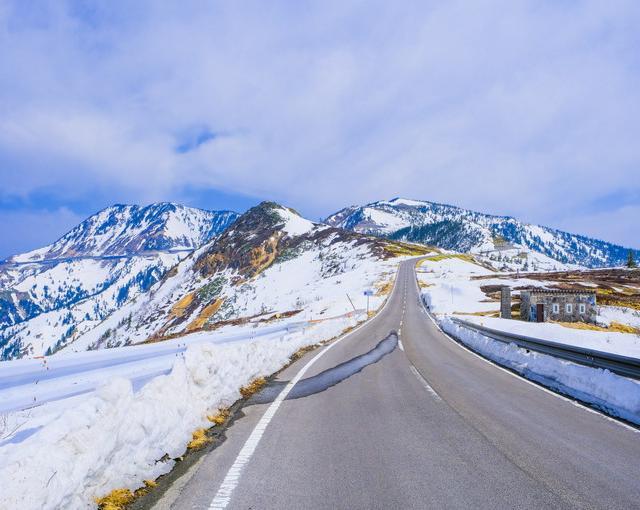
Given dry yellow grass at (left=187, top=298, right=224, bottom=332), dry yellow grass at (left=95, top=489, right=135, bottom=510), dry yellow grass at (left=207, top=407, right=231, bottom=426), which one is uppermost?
dry yellow grass at (left=95, top=489, right=135, bottom=510)

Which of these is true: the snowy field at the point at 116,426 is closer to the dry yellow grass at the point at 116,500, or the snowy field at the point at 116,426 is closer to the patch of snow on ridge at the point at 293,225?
the dry yellow grass at the point at 116,500

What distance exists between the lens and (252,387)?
9727mm

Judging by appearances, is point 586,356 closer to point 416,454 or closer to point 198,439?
point 416,454

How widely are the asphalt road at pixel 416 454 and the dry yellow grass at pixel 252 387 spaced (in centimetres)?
43

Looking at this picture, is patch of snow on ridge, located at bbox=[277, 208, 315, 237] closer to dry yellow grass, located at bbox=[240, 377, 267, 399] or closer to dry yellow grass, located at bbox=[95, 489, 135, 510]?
dry yellow grass, located at bbox=[240, 377, 267, 399]

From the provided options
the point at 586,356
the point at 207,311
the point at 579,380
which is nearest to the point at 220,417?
the point at 579,380

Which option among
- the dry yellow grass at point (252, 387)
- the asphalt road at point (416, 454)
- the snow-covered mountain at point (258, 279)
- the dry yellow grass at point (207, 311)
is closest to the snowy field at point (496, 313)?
the asphalt road at point (416, 454)

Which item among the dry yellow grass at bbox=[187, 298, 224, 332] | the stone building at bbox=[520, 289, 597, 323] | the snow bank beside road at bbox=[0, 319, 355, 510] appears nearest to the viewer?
the snow bank beside road at bbox=[0, 319, 355, 510]

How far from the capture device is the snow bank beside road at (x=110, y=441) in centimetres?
327

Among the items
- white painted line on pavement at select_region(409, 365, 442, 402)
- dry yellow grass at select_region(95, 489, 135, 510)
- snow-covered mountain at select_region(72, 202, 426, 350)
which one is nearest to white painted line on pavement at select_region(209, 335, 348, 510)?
dry yellow grass at select_region(95, 489, 135, 510)

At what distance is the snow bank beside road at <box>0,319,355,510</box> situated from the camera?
327 cm

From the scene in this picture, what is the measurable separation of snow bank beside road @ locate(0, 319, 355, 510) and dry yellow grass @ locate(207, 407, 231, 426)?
0.13 meters

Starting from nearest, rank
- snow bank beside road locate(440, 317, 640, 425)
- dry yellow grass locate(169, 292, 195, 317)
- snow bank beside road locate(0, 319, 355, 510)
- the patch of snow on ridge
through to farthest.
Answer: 1. snow bank beside road locate(0, 319, 355, 510)
2. snow bank beside road locate(440, 317, 640, 425)
3. dry yellow grass locate(169, 292, 195, 317)
4. the patch of snow on ridge

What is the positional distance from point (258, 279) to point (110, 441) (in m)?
97.3
